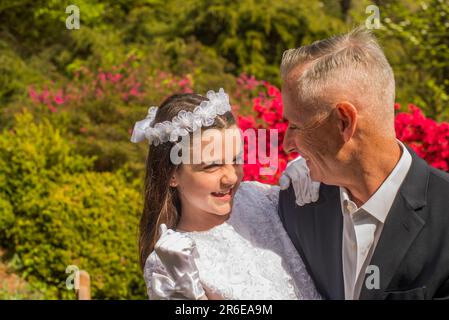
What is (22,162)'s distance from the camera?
270 inches

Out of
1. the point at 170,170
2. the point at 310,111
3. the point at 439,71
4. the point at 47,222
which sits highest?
the point at 439,71

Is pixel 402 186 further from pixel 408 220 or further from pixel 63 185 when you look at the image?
pixel 63 185

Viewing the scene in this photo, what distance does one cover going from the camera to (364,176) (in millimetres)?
2232

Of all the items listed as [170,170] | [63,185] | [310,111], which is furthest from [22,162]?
[310,111]

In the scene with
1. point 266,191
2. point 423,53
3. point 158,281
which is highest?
point 423,53

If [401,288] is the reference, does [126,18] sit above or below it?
above

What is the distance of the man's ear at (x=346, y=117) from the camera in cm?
213

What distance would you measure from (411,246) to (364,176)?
0.29m

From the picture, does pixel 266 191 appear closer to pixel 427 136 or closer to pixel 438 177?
A: pixel 438 177

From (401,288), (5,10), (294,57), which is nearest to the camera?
(401,288)

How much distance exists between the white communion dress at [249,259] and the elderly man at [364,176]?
0.40ft

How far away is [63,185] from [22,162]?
23.3 inches

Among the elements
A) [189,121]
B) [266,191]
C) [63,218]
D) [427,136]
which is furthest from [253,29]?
[189,121]

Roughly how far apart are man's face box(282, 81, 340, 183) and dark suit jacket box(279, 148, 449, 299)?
20cm
